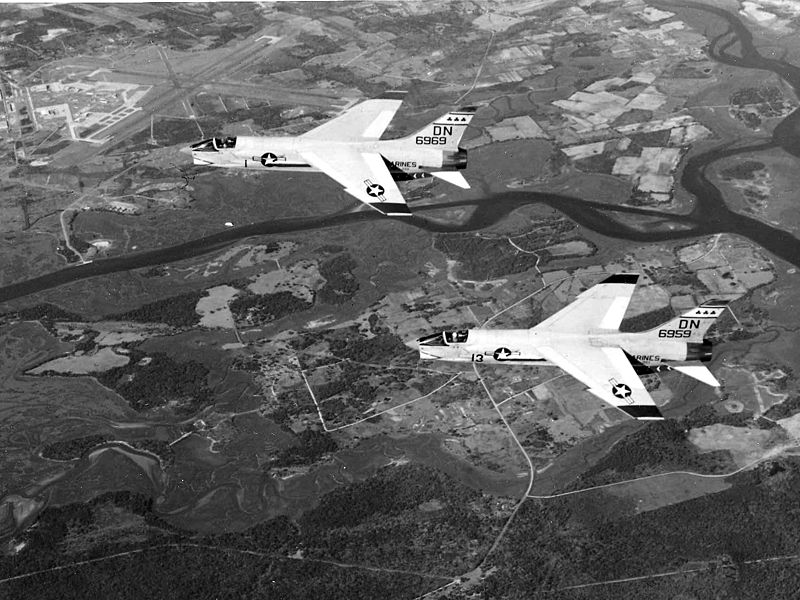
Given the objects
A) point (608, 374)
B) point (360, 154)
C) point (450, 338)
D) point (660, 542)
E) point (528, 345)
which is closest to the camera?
point (660, 542)

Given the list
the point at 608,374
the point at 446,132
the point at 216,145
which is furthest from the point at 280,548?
the point at 216,145

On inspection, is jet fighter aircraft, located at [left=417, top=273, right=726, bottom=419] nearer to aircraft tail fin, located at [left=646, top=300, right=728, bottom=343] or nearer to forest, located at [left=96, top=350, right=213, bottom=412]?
aircraft tail fin, located at [left=646, top=300, right=728, bottom=343]

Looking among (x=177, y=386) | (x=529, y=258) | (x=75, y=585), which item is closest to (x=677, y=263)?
(x=529, y=258)

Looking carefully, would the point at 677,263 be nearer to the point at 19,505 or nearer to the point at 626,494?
the point at 626,494

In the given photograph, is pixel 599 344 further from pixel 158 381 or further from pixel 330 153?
pixel 158 381

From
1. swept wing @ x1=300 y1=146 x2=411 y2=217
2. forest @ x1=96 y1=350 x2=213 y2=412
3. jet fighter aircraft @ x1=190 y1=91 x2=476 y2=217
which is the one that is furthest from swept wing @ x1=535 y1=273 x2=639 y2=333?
forest @ x1=96 y1=350 x2=213 y2=412

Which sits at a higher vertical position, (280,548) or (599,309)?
(599,309)

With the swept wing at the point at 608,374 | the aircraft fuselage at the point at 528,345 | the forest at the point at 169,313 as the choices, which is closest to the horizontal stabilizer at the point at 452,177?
the aircraft fuselage at the point at 528,345
